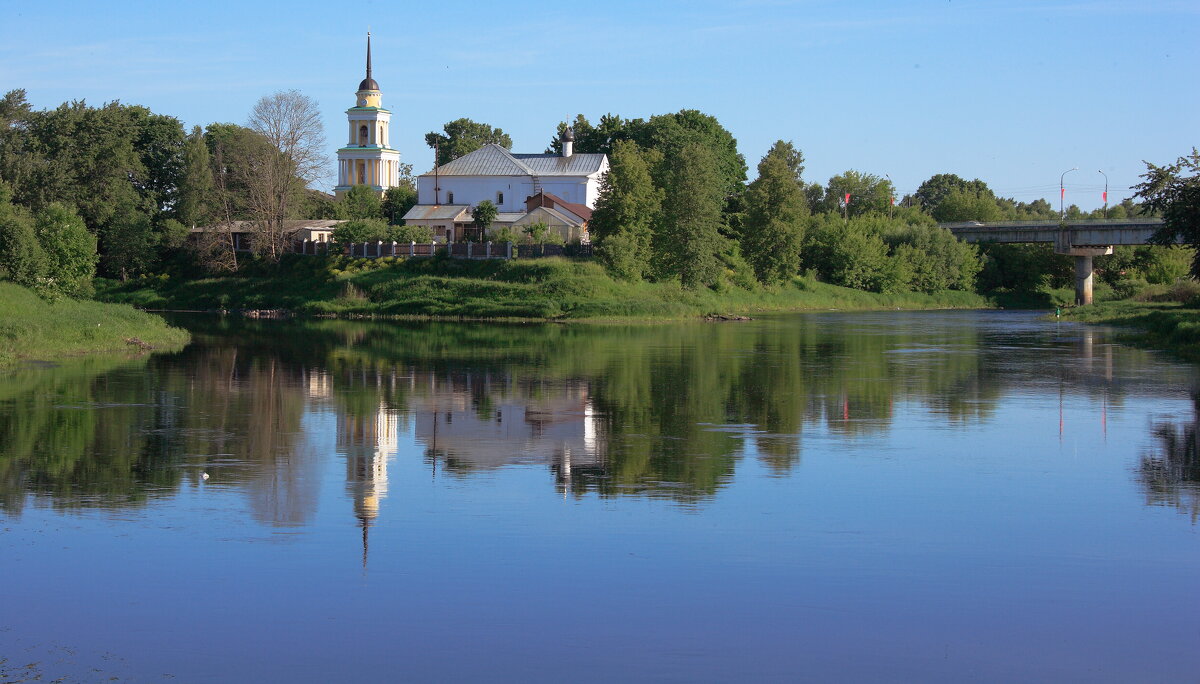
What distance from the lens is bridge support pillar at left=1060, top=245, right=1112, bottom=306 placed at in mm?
96625

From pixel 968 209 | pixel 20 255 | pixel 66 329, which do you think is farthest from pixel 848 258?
pixel 66 329

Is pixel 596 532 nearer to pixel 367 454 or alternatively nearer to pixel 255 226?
pixel 367 454

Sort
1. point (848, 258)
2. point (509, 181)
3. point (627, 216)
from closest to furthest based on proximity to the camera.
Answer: point (627, 216)
point (848, 258)
point (509, 181)

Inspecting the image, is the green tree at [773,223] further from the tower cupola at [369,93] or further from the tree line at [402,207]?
the tower cupola at [369,93]

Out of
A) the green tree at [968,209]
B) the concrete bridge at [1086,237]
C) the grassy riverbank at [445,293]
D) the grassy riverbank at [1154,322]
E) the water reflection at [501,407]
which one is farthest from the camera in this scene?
the green tree at [968,209]

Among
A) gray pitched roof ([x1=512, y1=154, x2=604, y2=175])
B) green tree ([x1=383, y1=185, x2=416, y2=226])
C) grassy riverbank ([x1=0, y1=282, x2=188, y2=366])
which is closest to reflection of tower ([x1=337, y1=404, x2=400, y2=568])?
grassy riverbank ([x1=0, y1=282, x2=188, y2=366])

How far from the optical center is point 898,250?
348 feet

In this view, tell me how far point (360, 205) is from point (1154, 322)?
223 ft

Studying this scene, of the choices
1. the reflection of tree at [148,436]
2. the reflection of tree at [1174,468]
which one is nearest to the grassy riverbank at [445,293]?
the reflection of tree at [148,436]

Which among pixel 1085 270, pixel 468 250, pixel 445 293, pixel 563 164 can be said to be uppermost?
pixel 563 164

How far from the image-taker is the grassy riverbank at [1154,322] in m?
→ 48.8

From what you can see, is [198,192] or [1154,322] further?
[198,192]

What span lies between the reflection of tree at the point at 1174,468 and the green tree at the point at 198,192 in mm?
81508

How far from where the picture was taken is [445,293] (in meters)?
77.2
